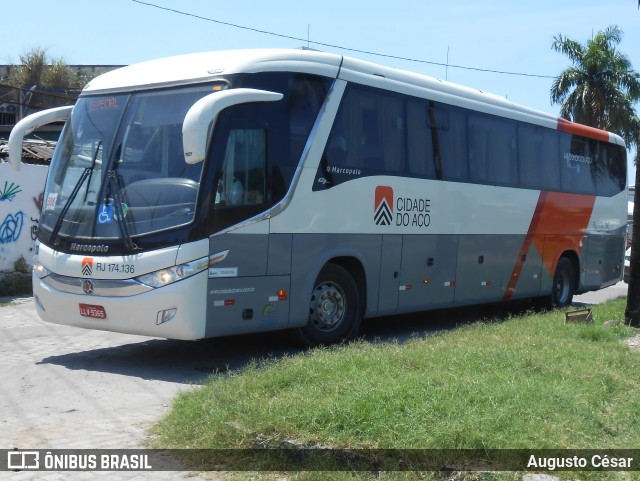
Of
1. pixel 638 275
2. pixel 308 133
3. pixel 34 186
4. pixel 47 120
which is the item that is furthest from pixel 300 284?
pixel 34 186

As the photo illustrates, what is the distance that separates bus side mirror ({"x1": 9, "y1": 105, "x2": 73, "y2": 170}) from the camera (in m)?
10.4

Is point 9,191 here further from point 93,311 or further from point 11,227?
point 93,311

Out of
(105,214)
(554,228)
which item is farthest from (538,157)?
(105,214)

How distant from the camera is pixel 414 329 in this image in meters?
13.6

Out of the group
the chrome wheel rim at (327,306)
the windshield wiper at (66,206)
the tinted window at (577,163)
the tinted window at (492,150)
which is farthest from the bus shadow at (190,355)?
the tinted window at (577,163)

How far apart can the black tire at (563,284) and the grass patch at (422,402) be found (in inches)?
315

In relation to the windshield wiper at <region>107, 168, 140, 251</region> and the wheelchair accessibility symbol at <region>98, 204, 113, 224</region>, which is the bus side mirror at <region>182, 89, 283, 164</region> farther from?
the wheelchair accessibility symbol at <region>98, 204, 113, 224</region>

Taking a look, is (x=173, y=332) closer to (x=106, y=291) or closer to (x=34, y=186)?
(x=106, y=291)

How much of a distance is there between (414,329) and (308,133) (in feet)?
15.2

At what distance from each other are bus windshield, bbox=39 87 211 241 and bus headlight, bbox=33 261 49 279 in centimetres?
41

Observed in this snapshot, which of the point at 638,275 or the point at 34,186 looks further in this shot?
the point at 34,186

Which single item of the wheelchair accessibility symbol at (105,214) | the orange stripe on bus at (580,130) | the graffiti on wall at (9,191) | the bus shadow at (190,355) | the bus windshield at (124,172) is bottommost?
the bus shadow at (190,355)

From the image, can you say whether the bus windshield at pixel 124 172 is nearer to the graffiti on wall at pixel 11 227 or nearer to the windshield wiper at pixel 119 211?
the windshield wiper at pixel 119 211

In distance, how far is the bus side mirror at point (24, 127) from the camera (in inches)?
409
